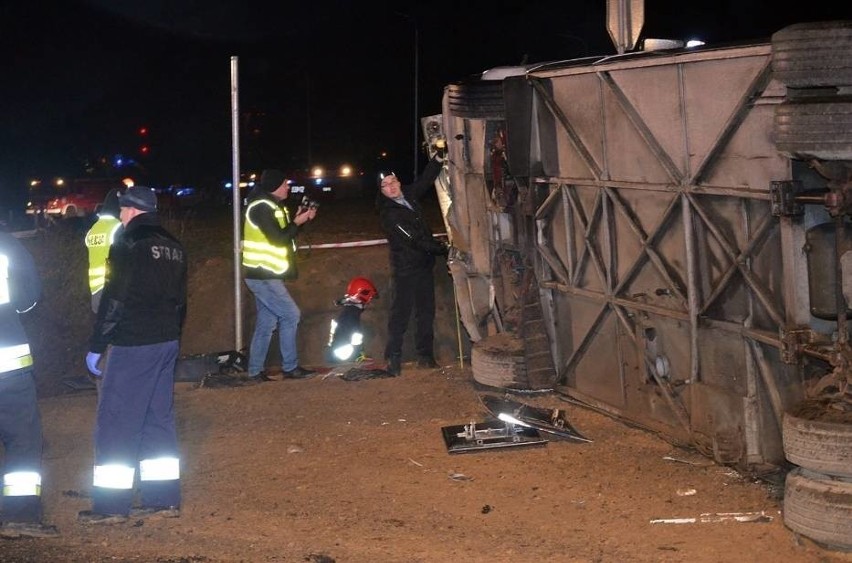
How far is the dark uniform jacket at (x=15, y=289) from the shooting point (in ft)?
20.9

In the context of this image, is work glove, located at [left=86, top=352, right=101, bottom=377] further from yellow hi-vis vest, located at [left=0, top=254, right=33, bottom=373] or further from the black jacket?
the black jacket

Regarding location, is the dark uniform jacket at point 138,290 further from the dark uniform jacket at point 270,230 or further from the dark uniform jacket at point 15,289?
the dark uniform jacket at point 270,230

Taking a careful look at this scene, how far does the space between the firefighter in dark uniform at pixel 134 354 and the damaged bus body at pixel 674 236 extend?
3.21 meters

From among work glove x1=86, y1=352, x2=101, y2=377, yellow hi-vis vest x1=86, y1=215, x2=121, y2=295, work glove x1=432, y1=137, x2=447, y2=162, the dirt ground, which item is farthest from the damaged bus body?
work glove x1=86, y1=352, x2=101, y2=377

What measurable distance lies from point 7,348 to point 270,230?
3905 millimetres

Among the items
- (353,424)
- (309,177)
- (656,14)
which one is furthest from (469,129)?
(656,14)

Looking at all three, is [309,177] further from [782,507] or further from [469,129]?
[782,507]

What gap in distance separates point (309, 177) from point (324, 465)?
25.2 meters

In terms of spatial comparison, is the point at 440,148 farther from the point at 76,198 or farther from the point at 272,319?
the point at 76,198

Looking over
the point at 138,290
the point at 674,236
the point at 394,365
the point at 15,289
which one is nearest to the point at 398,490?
the point at 138,290

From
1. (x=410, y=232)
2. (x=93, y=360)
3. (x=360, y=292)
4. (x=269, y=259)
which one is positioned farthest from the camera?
(x=360, y=292)

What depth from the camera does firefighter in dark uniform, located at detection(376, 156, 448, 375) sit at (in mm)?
10250

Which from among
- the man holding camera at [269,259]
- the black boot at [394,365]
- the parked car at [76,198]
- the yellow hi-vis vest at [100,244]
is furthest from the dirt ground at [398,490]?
the parked car at [76,198]

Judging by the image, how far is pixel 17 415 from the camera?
6.34 m
